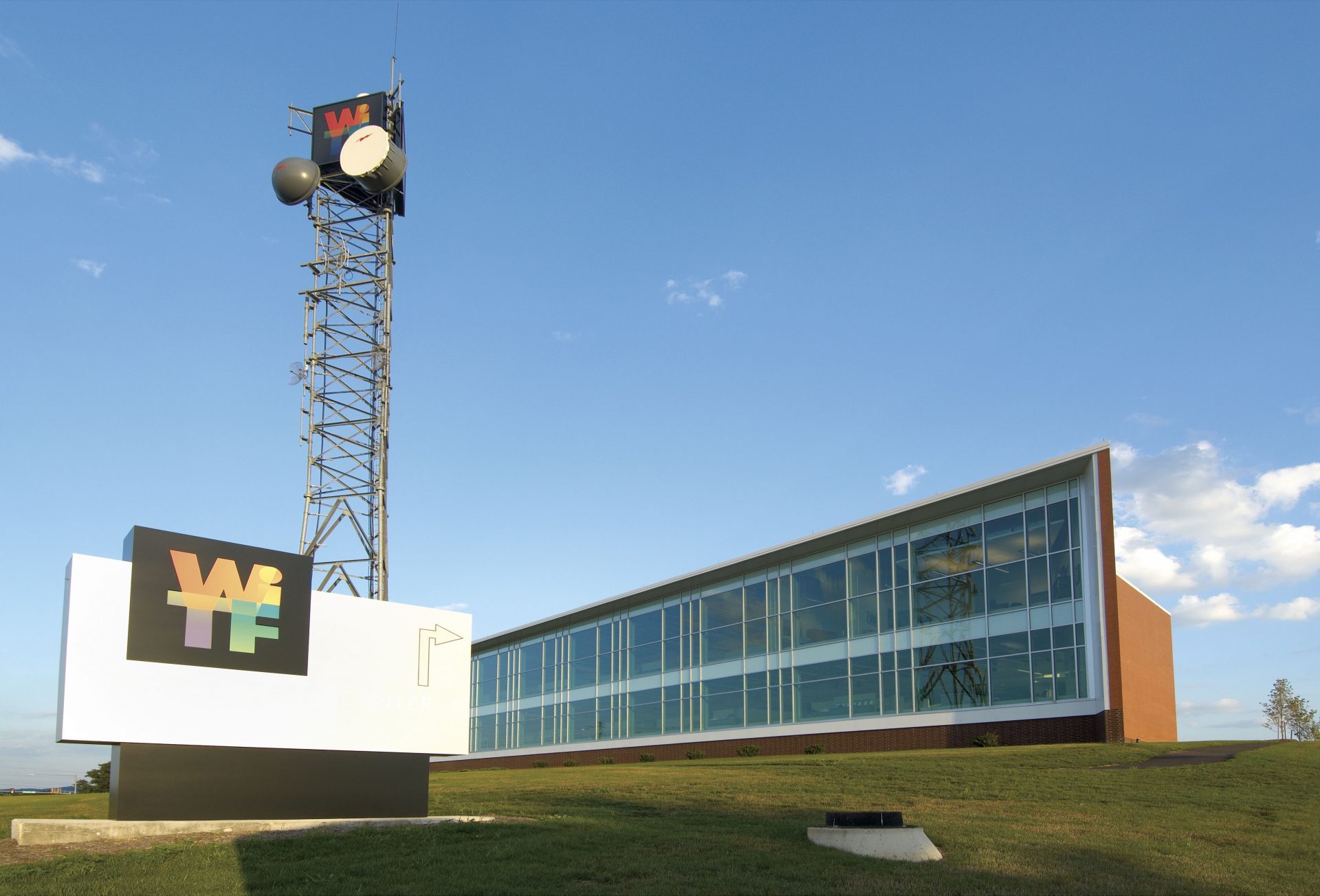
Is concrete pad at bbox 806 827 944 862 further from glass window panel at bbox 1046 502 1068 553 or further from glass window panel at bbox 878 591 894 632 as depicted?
glass window panel at bbox 878 591 894 632

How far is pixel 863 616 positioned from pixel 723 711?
10.00 meters

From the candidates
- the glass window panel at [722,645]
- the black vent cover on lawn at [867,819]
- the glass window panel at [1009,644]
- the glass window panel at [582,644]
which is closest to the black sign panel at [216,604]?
the black vent cover on lawn at [867,819]

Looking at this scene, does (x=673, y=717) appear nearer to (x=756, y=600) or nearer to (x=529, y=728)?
(x=756, y=600)

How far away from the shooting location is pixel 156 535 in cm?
1800

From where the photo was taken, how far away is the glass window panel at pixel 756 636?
49.5 m

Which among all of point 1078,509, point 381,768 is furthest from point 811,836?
point 1078,509

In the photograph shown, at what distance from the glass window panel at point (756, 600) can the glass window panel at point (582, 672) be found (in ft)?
43.5

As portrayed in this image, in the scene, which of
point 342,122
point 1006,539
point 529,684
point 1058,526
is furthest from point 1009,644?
point 529,684

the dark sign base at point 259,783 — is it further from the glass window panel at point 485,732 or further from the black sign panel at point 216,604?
the glass window panel at point 485,732

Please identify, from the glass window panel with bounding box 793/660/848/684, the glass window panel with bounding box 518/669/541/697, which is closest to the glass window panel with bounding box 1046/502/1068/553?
the glass window panel with bounding box 793/660/848/684

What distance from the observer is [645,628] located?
5712cm

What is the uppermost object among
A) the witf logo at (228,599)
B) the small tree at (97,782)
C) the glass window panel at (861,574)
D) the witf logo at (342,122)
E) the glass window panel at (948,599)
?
the witf logo at (342,122)

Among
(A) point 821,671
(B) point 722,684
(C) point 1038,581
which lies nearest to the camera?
(C) point 1038,581

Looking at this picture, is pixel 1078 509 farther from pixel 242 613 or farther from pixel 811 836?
pixel 242 613
